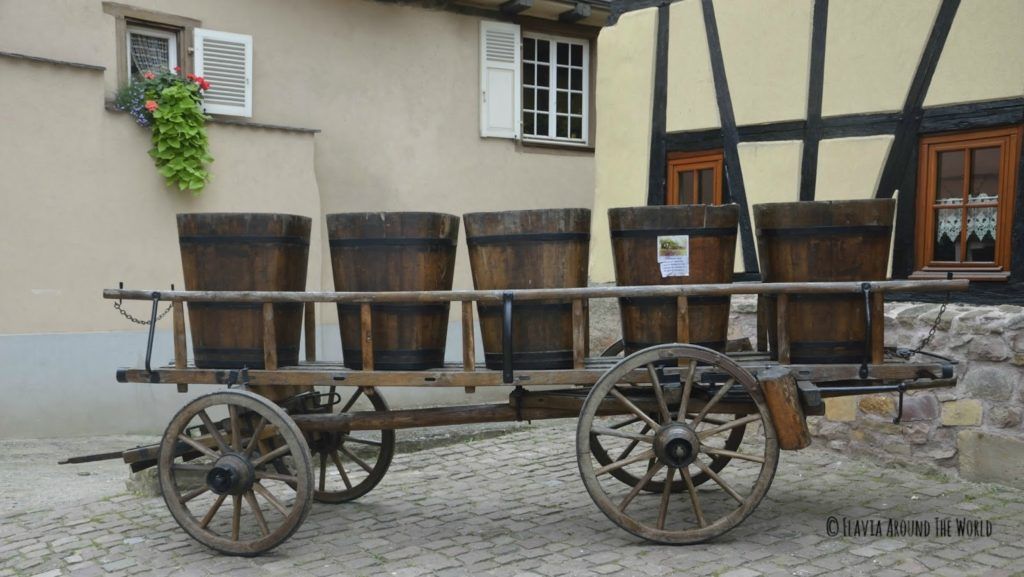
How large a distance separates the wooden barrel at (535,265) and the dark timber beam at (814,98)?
8.52 feet

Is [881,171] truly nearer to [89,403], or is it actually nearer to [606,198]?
[606,198]

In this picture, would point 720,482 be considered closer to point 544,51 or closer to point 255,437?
point 255,437

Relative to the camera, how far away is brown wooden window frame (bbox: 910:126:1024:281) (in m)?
5.34

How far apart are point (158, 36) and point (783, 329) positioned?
662 cm

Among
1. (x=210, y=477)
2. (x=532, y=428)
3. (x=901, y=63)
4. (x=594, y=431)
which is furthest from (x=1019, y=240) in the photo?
(x=210, y=477)

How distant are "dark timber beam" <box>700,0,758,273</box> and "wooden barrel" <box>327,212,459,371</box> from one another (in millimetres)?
2876

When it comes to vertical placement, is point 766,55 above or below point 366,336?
above

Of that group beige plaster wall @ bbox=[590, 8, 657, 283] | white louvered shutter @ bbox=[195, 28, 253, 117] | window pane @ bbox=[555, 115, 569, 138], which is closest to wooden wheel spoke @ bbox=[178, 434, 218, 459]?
beige plaster wall @ bbox=[590, 8, 657, 283]

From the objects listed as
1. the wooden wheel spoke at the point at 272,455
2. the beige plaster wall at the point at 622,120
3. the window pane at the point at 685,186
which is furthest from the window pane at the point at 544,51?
the wooden wheel spoke at the point at 272,455

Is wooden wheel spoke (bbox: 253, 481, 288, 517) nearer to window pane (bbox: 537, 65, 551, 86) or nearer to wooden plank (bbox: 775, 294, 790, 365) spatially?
wooden plank (bbox: 775, 294, 790, 365)

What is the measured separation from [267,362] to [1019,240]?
161 inches

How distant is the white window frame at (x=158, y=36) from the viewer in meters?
8.19

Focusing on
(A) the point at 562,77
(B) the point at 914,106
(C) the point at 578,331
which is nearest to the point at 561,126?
(A) the point at 562,77

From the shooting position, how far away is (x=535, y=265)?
414 cm
